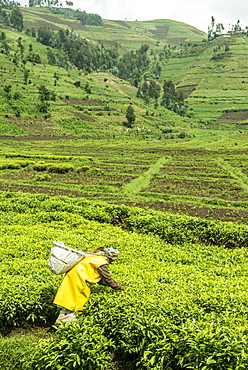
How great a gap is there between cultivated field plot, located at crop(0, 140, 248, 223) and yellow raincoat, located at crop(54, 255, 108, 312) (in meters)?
18.8

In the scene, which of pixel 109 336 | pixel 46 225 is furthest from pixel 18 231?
pixel 109 336

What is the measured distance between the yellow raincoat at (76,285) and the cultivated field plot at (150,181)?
18.8m

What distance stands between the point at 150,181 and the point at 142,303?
32652 millimetres

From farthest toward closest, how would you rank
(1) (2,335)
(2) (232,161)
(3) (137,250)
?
(2) (232,161), (3) (137,250), (1) (2,335)

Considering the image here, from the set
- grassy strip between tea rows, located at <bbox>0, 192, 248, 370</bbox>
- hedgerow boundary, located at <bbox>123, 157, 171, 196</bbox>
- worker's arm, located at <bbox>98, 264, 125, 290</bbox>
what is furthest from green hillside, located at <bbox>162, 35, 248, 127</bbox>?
worker's arm, located at <bbox>98, 264, 125, 290</bbox>

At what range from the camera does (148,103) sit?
16325 centimetres

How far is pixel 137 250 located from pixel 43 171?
35180mm

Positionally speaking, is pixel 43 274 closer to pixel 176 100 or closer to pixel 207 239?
pixel 207 239

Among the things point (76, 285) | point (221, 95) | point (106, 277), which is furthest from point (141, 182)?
point (221, 95)

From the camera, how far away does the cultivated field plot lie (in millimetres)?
30125

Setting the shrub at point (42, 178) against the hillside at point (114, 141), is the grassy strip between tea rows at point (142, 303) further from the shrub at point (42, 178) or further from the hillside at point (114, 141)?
the shrub at point (42, 178)

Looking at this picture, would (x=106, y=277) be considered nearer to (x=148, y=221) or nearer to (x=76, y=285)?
(x=76, y=285)

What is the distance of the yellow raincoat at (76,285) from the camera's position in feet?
28.2

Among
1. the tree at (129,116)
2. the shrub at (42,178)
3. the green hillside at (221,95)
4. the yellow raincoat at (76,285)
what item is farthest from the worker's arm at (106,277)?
the green hillside at (221,95)
